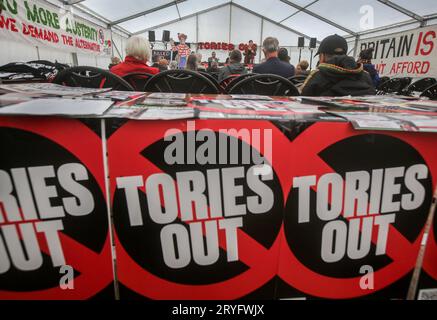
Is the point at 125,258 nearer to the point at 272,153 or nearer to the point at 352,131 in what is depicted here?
the point at 272,153

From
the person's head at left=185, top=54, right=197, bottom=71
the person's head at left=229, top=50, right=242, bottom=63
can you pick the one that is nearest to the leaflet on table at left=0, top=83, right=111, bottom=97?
the person's head at left=229, top=50, right=242, bottom=63

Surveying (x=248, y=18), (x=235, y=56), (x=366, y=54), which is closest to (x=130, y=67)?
(x=235, y=56)

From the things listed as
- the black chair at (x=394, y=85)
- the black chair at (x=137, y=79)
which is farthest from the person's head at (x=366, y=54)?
the black chair at (x=137, y=79)

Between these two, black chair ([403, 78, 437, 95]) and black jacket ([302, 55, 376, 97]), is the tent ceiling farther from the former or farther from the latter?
black jacket ([302, 55, 376, 97])

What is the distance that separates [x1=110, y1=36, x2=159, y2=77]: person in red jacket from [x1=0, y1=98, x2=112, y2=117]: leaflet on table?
58.8 inches

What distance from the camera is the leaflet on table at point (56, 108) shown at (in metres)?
0.49

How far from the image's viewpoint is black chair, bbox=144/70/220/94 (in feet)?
4.56

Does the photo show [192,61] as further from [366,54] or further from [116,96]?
[116,96]

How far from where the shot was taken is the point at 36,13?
4.93 meters

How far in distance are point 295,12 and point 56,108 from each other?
12.8 metres

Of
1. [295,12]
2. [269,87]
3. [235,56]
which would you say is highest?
[295,12]

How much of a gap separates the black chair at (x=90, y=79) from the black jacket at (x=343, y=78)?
3.88 feet

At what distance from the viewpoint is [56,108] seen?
1.74 ft
